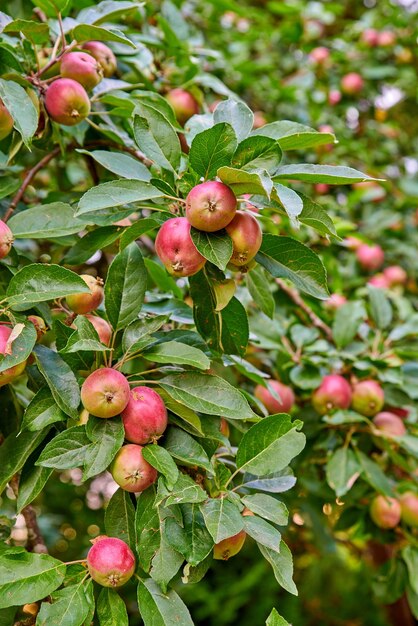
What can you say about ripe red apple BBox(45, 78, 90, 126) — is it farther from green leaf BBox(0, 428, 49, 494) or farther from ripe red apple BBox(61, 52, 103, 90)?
green leaf BBox(0, 428, 49, 494)

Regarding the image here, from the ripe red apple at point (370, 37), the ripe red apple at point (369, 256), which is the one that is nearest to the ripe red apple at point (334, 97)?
the ripe red apple at point (370, 37)

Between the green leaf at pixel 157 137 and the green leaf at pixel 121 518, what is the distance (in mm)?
392

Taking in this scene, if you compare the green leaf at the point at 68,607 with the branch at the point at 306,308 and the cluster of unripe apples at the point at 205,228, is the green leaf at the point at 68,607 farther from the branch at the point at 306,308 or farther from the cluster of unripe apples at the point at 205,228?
the branch at the point at 306,308

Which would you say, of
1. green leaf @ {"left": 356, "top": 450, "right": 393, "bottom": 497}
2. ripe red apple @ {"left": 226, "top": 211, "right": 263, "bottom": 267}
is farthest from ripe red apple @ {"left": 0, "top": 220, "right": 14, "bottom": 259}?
green leaf @ {"left": 356, "top": 450, "right": 393, "bottom": 497}

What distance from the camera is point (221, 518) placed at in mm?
688

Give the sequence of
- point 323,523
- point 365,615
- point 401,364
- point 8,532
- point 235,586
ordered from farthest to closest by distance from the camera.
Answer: point 365,615 → point 235,586 → point 323,523 → point 401,364 → point 8,532

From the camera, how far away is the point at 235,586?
2.53 m

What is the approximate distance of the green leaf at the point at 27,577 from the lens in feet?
2.26

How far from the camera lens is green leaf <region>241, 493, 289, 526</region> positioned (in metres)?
0.73

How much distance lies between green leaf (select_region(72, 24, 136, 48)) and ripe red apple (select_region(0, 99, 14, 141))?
0.48 feet

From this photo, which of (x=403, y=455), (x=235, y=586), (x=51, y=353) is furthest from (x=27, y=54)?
(x=235, y=586)

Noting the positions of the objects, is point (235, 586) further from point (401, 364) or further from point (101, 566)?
point (101, 566)

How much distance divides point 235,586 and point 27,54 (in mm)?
2111

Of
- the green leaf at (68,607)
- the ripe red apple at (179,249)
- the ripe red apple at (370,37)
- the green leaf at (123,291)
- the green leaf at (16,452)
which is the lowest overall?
the ripe red apple at (370,37)
